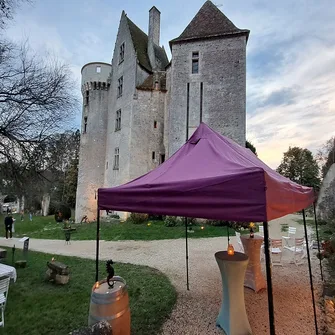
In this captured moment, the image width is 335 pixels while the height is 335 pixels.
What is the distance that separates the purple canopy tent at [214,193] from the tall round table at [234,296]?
44.2 inches

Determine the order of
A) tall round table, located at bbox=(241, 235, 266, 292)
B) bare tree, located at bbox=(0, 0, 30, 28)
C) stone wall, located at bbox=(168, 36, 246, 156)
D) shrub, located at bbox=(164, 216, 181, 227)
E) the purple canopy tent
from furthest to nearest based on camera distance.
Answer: stone wall, located at bbox=(168, 36, 246, 156), shrub, located at bbox=(164, 216, 181, 227), bare tree, located at bbox=(0, 0, 30, 28), tall round table, located at bbox=(241, 235, 266, 292), the purple canopy tent

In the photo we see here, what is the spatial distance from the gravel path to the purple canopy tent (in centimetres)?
192

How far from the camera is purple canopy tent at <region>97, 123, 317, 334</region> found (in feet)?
6.22

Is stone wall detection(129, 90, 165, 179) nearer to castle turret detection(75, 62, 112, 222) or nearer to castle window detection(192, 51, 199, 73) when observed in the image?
castle window detection(192, 51, 199, 73)

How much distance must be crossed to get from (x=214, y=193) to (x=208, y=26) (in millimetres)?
17410

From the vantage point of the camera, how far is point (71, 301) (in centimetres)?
411

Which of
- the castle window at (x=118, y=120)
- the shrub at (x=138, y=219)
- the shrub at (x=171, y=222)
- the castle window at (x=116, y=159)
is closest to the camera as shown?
the shrub at (x=171, y=222)

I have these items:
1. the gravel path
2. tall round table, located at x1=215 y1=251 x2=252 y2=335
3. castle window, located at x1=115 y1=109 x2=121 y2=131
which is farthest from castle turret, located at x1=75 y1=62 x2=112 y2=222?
tall round table, located at x1=215 y1=251 x2=252 y2=335

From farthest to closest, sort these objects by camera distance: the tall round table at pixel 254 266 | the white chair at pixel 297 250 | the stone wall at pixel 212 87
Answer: the stone wall at pixel 212 87
the white chair at pixel 297 250
the tall round table at pixel 254 266

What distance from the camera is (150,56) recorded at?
1881 cm

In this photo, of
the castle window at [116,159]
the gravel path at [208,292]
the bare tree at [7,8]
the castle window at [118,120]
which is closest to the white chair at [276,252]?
the gravel path at [208,292]

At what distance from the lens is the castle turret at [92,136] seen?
19.6m

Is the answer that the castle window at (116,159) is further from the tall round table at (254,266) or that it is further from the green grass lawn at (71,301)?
the tall round table at (254,266)

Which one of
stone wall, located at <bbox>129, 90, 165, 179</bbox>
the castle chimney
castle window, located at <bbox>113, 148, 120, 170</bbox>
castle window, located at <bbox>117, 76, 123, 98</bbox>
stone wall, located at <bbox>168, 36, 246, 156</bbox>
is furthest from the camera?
the castle chimney
